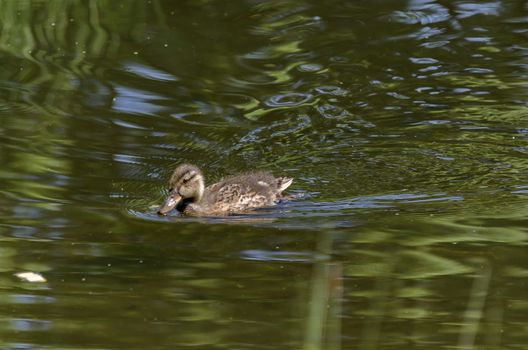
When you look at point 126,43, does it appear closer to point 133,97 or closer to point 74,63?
point 74,63

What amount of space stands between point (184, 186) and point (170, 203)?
0.17 m

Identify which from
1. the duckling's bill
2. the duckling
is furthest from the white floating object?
the duckling

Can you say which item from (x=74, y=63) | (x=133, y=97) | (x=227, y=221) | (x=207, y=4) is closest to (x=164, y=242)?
(x=227, y=221)

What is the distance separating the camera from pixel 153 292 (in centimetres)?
620

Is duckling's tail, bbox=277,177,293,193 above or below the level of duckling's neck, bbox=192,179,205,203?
above

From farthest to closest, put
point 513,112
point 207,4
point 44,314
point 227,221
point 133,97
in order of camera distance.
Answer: point 207,4, point 133,97, point 513,112, point 227,221, point 44,314

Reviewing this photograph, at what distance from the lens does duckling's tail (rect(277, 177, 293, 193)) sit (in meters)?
8.51

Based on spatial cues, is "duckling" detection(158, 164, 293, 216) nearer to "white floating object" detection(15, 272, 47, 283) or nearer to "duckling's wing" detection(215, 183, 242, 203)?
"duckling's wing" detection(215, 183, 242, 203)

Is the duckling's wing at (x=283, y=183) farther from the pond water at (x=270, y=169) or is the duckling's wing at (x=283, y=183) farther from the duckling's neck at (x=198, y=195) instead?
the duckling's neck at (x=198, y=195)

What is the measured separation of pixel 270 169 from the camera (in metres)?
9.17

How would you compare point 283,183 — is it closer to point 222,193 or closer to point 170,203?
point 222,193

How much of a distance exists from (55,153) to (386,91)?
2.96 meters

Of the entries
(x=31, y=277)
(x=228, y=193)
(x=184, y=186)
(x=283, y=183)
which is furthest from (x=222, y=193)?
(x=31, y=277)

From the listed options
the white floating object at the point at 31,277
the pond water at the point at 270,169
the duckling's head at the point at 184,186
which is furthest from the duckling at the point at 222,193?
the white floating object at the point at 31,277
